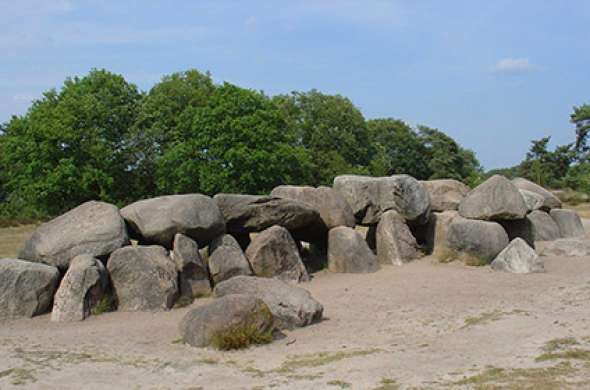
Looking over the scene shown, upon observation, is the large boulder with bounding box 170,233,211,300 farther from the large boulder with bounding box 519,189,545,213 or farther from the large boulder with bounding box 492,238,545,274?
the large boulder with bounding box 519,189,545,213

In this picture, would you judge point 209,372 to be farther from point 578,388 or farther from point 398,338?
point 578,388

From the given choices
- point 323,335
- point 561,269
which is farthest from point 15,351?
point 561,269

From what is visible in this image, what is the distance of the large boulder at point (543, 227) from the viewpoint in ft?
60.8

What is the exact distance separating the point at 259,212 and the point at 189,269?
7.70ft

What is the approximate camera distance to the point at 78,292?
10984mm

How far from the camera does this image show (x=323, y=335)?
30.6ft

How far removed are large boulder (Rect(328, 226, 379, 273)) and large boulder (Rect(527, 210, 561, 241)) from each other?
6.28 metres

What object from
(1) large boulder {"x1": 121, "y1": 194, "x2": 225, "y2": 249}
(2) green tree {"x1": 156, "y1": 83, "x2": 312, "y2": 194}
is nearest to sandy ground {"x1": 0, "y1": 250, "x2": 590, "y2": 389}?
(1) large boulder {"x1": 121, "y1": 194, "x2": 225, "y2": 249}

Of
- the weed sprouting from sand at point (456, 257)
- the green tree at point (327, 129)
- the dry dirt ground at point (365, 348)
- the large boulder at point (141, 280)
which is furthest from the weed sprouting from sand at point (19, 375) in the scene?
the green tree at point (327, 129)

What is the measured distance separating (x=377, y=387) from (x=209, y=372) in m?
2.01

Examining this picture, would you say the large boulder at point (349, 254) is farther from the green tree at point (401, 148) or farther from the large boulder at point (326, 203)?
the green tree at point (401, 148)

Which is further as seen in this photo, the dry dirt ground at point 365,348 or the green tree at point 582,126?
the green tree at point 582,126

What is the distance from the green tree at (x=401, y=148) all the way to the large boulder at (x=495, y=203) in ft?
133

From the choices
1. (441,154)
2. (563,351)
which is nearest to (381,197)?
(563,351)
